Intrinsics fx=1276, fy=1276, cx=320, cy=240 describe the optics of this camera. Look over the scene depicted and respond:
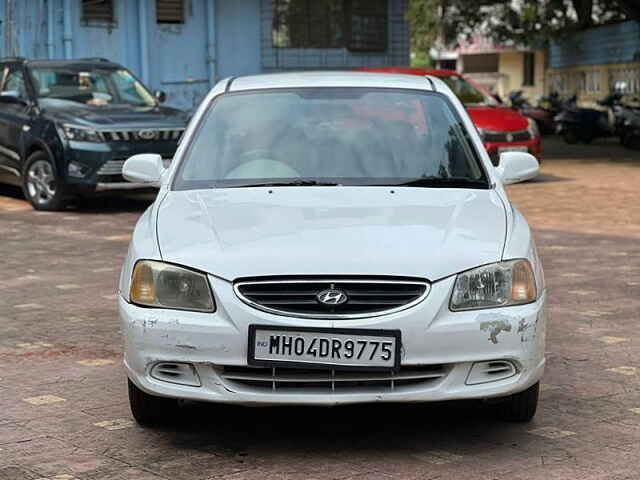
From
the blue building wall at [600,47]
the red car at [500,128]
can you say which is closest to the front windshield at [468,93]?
the red car at [500,128]

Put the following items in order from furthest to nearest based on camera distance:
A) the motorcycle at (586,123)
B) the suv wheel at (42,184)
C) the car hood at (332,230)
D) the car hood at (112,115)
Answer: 1. the motorcycle at (586,123)
2. the suv wheel at (42,184)
3. the car hood at (112,115)
4. the car hood at (332,230)

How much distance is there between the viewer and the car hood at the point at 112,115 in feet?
46.5

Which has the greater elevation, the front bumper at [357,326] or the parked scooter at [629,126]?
the front bumper at [357,326]

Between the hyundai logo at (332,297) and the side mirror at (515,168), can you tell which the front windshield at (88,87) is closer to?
the side mirror at (515,168)

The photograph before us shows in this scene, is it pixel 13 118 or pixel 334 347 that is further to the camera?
pixel 13 118

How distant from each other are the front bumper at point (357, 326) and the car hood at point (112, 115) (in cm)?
957

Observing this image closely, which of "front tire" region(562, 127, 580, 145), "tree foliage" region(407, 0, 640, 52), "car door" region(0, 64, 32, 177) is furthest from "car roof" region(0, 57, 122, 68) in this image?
"tree foliage" region(407, 0, 640, 52)

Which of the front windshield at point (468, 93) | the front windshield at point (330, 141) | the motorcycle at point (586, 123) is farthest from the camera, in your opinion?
the motorcycle at point (586, 123)

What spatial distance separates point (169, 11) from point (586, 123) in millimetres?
11042

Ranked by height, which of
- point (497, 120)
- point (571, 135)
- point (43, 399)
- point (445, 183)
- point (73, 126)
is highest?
point (445, 183)

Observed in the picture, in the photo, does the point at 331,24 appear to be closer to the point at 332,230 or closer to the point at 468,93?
the point at 468,93

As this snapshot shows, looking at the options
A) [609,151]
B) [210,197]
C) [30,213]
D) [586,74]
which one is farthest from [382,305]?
[586,74]

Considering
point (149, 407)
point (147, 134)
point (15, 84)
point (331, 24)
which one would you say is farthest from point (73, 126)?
point (331, 24)

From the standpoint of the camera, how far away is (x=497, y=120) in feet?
58.5
